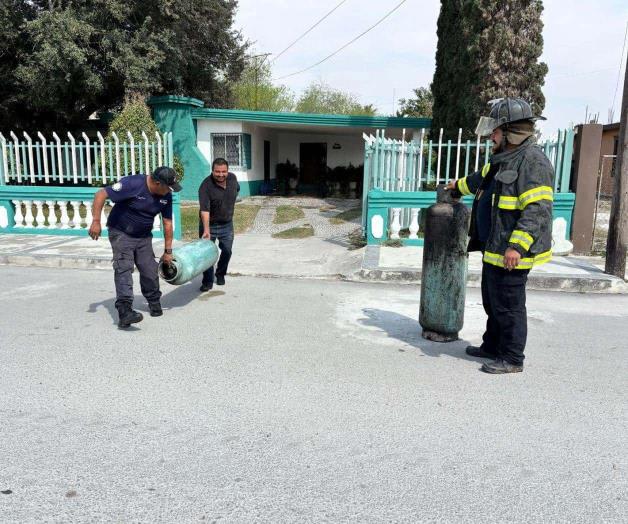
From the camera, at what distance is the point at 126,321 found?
495 cm

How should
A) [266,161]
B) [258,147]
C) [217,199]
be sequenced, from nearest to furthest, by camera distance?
[217,199], [258,147], [266,161]

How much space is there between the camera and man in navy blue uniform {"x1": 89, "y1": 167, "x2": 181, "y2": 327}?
496 centimetres

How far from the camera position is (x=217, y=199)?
630cm

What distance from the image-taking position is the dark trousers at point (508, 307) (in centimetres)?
388

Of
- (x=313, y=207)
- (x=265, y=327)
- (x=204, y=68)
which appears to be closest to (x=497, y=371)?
(x=265, y=327)

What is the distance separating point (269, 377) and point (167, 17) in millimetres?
14975

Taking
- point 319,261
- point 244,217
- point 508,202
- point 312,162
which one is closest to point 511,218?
point 508,202

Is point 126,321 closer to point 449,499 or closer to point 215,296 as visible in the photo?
point 215,296

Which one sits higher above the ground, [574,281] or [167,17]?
[167,17]

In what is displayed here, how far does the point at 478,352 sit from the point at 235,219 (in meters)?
9.59

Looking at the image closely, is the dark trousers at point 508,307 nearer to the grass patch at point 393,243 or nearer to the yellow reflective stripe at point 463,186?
the yellow reflective stripe at point 463,186

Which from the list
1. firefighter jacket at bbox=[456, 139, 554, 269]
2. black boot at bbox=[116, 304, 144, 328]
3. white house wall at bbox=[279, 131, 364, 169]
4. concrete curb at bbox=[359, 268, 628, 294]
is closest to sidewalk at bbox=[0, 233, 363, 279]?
concrete curb at bbox=[359, 268, 628, 294]

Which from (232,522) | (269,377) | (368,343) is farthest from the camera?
(368,343)

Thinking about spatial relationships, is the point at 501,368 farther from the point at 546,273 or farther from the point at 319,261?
the point at 319,261
